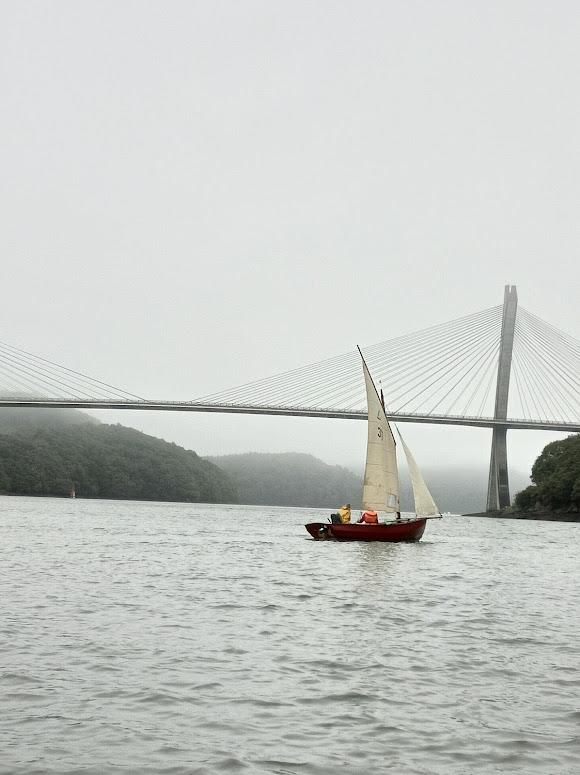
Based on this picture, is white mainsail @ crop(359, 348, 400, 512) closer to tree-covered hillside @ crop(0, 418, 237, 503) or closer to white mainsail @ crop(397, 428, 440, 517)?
white mainsail @ crop(397, 428, 440, 517)

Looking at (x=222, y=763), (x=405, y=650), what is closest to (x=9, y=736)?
(x=222, y=763)

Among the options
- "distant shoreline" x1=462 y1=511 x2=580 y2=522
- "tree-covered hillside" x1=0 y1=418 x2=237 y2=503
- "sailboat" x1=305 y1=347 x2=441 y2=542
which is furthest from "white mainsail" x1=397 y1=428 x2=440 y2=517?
"tree-covered hillside" x1=0 y1=418 x2=237 y2=503

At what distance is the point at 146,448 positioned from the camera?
588 feet

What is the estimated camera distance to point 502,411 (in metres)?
90.1

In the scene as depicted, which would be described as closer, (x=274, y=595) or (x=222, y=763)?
(x=222, y=763)

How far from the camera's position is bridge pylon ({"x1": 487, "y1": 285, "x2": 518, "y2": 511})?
9069cm

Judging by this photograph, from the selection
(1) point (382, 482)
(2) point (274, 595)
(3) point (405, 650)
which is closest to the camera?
(3) point (405, 650)

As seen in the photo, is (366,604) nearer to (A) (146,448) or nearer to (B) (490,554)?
(B) (490,554)

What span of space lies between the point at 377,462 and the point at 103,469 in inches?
4911

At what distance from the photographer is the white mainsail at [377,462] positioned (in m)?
43.5

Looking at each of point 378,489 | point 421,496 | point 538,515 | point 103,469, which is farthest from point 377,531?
point 103,469

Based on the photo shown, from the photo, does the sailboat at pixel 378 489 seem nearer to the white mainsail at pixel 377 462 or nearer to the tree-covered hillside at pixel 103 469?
the white mainsail at pixel 377 462

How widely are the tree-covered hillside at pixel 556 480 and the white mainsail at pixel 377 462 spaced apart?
49.4 meters

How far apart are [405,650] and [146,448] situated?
6655 inches
